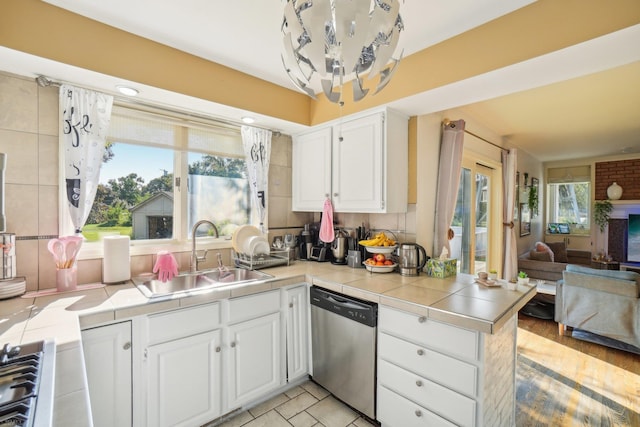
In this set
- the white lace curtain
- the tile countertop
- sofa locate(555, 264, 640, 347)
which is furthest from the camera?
sofa locate(555, 264, 640, 347)

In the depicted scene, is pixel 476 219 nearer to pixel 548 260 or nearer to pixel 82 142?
pixel 548 260

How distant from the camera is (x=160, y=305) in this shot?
158 centimetres

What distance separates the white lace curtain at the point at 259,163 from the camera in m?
2.61

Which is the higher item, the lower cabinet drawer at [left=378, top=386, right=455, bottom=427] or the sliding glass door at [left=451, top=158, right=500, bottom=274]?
the sliding glass door at [left=451, top=158, right=500, bottom=274]

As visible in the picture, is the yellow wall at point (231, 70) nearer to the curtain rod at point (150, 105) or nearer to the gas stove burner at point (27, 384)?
the curtain rod at point (150, 105)

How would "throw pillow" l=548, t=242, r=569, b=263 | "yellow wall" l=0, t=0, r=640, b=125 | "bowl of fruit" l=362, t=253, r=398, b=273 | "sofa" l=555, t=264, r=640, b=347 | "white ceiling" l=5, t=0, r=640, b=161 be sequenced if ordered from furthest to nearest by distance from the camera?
"throw pillow" l=548, t=242, r=569, b=263, "sofa" l=555, t=264, r=640, b=347, "bowl of fruit" l=362, t=253, r=398, b=273, "white ceiling" l=5, t=0, r=640, b=161, "yellow wall" l=0, t=0, r=640, b=125

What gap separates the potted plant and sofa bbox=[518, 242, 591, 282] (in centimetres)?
62

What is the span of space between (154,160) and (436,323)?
222 cm

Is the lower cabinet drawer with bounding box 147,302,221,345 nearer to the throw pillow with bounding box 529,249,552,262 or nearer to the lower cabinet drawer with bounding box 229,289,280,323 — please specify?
the lower cabinet drawer with bounding box 229,289,280,323

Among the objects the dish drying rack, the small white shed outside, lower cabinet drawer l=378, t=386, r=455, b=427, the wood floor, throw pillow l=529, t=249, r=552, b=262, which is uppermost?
the small white shed outside

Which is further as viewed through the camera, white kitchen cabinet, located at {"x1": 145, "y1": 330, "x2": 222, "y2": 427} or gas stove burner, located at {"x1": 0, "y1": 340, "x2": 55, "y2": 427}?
white kitchen cabinet, located at {"x1": 145, "y1": 330, "x2": 222, "y2": 427}

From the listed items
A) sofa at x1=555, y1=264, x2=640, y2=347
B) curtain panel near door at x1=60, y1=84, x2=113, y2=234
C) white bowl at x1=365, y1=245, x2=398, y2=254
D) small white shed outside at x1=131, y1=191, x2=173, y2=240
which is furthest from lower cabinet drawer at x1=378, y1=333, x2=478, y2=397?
sofa at x1=555, y1=264, x2=640, y2=347

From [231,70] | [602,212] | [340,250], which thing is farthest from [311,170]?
[602,212]

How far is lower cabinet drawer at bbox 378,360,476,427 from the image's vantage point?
1419 millimetres
